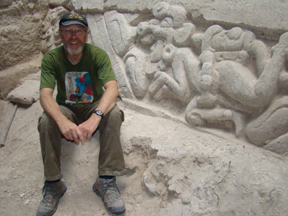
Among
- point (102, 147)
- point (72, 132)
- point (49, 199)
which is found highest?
point (72, 132)

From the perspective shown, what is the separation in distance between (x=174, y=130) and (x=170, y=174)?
1.41 feet

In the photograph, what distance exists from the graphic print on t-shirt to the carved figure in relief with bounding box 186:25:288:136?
836 mm

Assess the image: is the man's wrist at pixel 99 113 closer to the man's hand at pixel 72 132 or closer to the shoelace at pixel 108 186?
the man's hand at pixel 72 132

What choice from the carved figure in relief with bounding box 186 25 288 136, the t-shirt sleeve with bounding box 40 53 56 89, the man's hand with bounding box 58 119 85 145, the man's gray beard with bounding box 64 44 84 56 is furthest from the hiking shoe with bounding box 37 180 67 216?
the carved figure in relief with bounding box 186 25 288 136

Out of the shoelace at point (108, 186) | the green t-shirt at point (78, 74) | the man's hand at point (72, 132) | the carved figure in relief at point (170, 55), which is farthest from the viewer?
the carved figure in relief at point (170, 55)

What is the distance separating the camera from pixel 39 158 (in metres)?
2.53

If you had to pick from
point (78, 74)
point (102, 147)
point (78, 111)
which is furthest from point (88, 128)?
point (78, 74)

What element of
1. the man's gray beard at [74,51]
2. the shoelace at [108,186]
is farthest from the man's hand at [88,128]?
the man's gray beard at [74,51]

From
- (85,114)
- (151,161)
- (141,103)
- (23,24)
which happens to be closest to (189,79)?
(141,103)

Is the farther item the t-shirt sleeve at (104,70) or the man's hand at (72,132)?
the t-shirt sleeve at (104,70)

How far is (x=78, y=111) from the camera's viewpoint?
2355 mm

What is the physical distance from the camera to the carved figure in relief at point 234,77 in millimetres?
2020

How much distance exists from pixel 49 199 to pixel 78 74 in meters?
0.96

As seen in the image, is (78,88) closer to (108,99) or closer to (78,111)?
(78,111)
